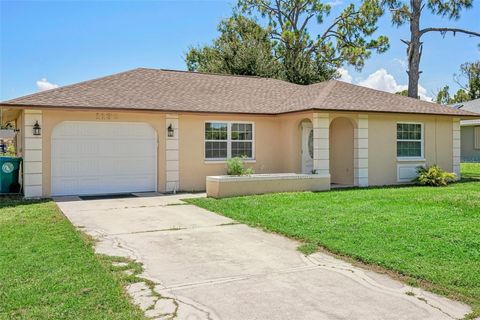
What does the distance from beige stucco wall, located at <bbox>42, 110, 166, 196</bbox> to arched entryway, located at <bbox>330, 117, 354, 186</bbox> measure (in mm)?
6651

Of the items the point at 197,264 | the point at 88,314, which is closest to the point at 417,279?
the point at 197,264

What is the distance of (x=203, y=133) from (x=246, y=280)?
1044 cm

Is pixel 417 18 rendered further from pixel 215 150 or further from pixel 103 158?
pixel 103 158

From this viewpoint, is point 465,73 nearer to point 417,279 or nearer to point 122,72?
point 122,72

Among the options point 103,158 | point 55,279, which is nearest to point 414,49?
point 103,158

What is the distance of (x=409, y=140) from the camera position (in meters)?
16.6

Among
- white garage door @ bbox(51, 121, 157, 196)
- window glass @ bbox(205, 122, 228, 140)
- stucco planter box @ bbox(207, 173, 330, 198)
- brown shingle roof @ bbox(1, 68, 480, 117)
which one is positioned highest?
brown shingle roof @ bbox(1, 68, 480, 117)

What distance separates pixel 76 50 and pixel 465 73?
4910 cm

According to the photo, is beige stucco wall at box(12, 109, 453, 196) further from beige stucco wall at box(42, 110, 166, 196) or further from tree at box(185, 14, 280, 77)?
tree at box(185, 14, 280, 77)

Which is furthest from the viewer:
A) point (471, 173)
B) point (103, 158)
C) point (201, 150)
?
point (471, 173)

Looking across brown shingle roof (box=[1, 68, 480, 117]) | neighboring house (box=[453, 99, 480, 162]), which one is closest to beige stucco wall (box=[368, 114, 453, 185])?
brown shingle roof (box=[1, 68, 480, 117])

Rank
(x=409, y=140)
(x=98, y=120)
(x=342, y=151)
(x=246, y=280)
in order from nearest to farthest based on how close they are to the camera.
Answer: (x=246, y=280) → (x=98, y=120) → (x=342, y=151) → (x=409, y=140)

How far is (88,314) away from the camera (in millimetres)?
4004

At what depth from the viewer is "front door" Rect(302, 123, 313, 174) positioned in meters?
16.1
